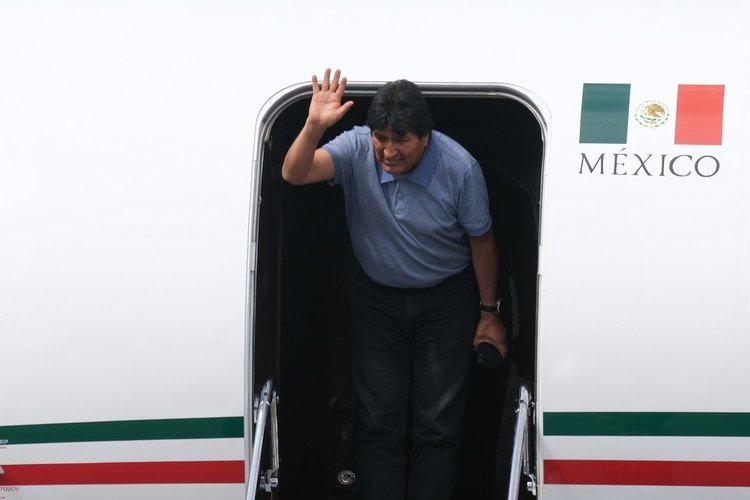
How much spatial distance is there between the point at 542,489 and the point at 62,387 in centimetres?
153

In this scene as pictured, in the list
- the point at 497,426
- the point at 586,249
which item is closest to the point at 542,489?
the point at 586,249

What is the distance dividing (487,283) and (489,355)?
260 millimetres

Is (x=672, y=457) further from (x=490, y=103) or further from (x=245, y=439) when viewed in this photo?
(x=490, y=103)

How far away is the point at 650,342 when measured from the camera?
297 centimetres

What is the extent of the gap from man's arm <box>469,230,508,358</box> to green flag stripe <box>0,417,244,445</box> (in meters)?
0.93

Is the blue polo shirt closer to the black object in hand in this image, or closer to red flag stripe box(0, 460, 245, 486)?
the black object in hand

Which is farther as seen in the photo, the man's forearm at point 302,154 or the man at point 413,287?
A: the man at point 413,287

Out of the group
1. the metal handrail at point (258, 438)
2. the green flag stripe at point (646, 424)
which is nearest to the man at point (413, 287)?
the metal handrail at point (258, 438)

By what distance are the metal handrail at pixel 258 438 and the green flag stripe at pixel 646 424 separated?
0.88m

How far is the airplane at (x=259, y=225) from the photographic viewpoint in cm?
297

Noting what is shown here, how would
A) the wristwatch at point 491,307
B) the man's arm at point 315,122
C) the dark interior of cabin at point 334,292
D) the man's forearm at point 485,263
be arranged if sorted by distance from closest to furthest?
the man's arm at point 315,122 < the man's forearm at point 485,263 < the wristwatch at point 491,307 < the dark interior of cabin at point 334,292

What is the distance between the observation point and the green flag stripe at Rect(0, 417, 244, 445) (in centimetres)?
308

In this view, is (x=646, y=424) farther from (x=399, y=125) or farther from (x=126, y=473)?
(x=126, y=473)

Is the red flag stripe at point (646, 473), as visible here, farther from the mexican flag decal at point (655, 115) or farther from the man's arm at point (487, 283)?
the mexican flag decal at point (655, 115)
